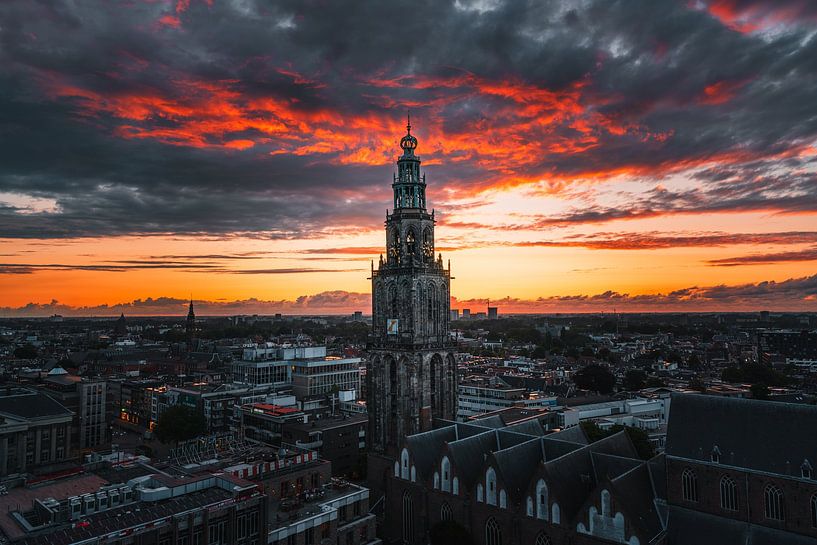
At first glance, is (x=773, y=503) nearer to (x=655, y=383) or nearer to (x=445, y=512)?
(x=445, y=512)

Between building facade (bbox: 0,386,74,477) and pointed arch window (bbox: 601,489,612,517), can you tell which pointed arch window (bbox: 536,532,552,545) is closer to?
pointed arch window (bbox: 601,489,612,517)

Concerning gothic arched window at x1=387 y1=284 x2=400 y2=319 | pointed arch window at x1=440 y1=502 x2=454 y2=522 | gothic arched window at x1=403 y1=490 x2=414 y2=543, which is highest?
gothic arched window at x1=387 y1=284 x2=400 y2=319

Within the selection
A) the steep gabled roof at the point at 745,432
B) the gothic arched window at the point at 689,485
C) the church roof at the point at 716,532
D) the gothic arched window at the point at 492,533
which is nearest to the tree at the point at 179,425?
the gothic arched window at the point at 492,533

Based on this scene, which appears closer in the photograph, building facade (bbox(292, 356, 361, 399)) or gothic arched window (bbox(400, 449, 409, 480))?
gothic arched window (bbox(400, 449, 409, 480))

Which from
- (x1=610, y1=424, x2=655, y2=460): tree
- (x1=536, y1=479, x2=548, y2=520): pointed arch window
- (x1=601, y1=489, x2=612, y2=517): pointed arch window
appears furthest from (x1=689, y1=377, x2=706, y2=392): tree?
(x1=601, y1=489, x2=612, y2=517): pointed arch window

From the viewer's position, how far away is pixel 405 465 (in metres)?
60.5

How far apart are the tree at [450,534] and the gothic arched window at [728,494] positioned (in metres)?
22.4

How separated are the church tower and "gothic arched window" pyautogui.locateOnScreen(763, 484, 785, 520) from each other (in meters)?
35.5

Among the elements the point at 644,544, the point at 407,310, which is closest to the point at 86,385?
the point at 407,310

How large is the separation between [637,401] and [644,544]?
91.8 metres

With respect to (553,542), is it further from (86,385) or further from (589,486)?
(86,385)

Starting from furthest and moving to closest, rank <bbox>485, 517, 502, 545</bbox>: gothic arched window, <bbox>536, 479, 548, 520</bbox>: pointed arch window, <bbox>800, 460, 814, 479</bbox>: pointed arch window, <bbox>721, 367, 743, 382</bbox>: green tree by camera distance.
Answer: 1. <bbox>721, 367, 743, 382</bbox>: green tree
2. <bbox>485, 517, 502, 545</bbox>: gothic arched window
3. <bbox>536, 479, 548, 520</bbox>: pointed arch window
4. <bbox>800, 460, 814, 479</bbox>: pointed arch window

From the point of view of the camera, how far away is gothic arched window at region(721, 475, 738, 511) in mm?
43344

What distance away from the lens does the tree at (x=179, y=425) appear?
336ft
